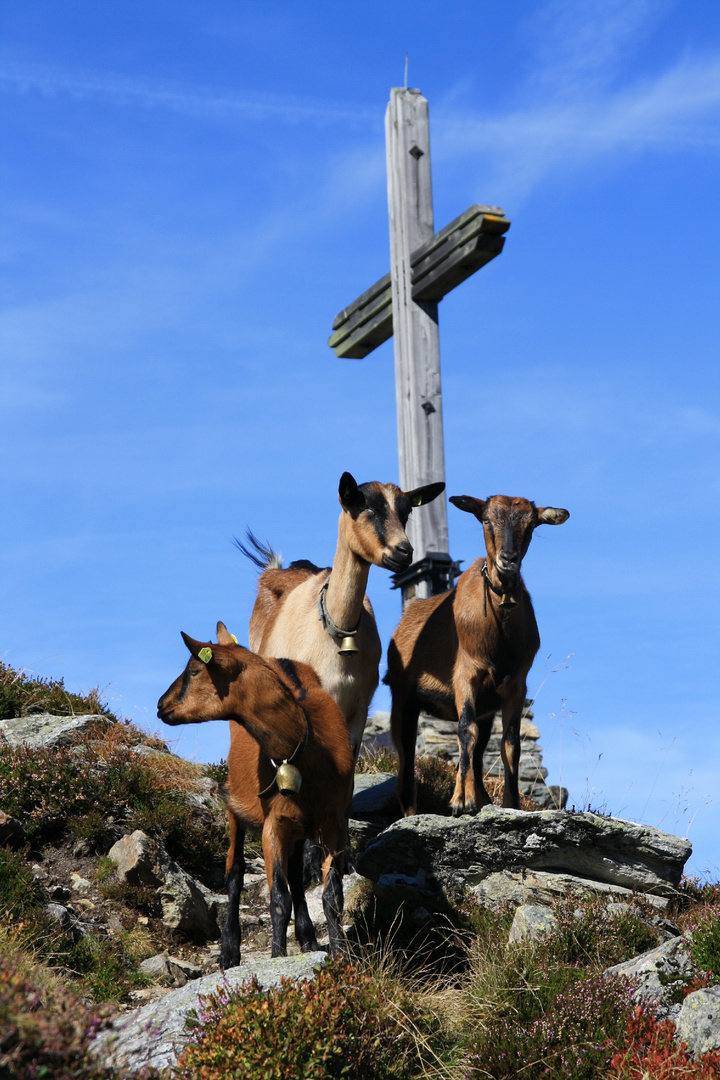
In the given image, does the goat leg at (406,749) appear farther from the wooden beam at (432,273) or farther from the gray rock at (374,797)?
the wooden beam at (432,273)

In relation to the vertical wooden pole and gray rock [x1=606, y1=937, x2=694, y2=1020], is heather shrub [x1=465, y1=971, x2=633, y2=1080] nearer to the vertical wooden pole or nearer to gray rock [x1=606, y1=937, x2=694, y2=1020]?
gray rock [x1=606, y1=937, x2=694, y2=1020]

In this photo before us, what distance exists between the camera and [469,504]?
31.4ft

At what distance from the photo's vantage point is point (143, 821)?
9992 millimetres

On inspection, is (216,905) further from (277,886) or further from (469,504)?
(469,504)

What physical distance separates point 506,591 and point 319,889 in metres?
3.10

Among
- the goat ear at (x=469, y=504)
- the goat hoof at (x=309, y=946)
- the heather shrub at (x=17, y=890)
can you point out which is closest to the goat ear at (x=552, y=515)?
the goat ear at (x=469, y=504)

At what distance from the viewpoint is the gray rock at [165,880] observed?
9359 millimetres

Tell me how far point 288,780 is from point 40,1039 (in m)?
2.61

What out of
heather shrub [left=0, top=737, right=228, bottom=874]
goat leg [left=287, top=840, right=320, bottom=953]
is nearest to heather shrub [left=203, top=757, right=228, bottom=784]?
heather shrub [left=0, top=737, right=228, bottom=874]

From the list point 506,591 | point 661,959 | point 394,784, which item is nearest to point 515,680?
point 506,591

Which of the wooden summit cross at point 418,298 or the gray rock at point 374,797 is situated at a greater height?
the wooden summit cross at point 418,298

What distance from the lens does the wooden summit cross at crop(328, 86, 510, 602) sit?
12078mm

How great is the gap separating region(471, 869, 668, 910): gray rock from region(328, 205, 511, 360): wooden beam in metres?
6.31

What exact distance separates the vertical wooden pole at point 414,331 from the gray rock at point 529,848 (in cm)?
346
